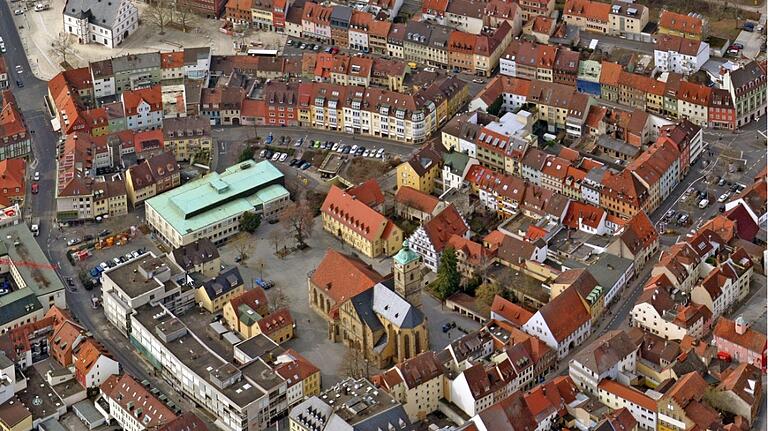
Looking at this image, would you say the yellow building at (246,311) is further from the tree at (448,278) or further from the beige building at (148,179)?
the beige building at (148,179)

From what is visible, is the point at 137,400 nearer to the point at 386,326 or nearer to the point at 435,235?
the point at 386,326

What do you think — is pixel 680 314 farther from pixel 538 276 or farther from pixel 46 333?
pixel 46 333

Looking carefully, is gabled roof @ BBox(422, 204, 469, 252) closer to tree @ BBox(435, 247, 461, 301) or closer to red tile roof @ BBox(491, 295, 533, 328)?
tree @ BBox(435, 247, 461, 301)

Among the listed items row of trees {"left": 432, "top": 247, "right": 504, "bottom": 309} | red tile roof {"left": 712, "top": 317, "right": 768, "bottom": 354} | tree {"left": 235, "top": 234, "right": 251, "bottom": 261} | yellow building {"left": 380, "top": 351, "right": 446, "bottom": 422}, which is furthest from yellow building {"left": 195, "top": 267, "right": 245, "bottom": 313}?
red tile roof {"left": 712, "top": 317, "right": 768, "bottom": 354}

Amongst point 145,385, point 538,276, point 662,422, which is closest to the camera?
point 662,422

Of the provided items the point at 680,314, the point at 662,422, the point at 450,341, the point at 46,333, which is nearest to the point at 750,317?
the point at 680,314
